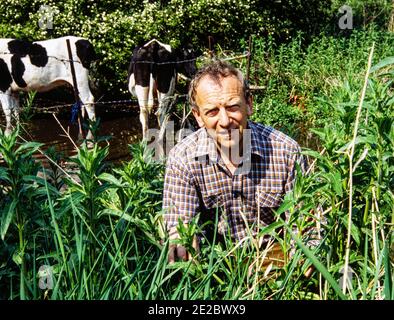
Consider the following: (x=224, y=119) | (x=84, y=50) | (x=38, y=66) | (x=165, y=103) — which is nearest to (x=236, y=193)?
(x=224, y=119)

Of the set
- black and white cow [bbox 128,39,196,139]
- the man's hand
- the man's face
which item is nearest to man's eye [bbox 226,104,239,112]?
the man's face

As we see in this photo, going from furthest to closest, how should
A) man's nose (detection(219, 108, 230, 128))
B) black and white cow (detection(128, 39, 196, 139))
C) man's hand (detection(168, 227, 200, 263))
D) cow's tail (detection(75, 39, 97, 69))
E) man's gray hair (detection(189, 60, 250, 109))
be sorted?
1. cow's tail (detection(75, 39, 97, 69))
2. black and white cow (detection(128, 39, 196, 139))
3. man's gray hair (detection(189, 60, 250, 109))
4. man's nose (detection(219, 108, 230, 128))
5. man's hand (detection(168, 227, 200, 263))

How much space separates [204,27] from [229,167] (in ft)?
29.0

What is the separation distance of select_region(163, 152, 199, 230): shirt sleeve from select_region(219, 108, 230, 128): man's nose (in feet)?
1.00

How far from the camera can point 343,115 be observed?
8.25 feet

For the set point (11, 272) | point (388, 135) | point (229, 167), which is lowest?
point (11, 272)

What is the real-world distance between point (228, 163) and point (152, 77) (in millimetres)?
5449

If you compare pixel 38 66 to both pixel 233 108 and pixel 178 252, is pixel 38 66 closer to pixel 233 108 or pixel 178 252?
pixel 233 108

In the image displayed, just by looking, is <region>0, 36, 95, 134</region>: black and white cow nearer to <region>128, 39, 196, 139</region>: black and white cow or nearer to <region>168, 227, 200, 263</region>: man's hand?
<region>128, 39, 196, 139</region>: black and white cow

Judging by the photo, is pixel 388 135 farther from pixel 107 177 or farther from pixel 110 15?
pixel 110 15

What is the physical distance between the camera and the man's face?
264cm

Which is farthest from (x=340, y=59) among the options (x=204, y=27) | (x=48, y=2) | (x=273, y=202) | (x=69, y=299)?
(x=69, y=299)

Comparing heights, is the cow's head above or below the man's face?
above

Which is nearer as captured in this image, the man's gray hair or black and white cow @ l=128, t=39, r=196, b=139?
the man's gray hair
